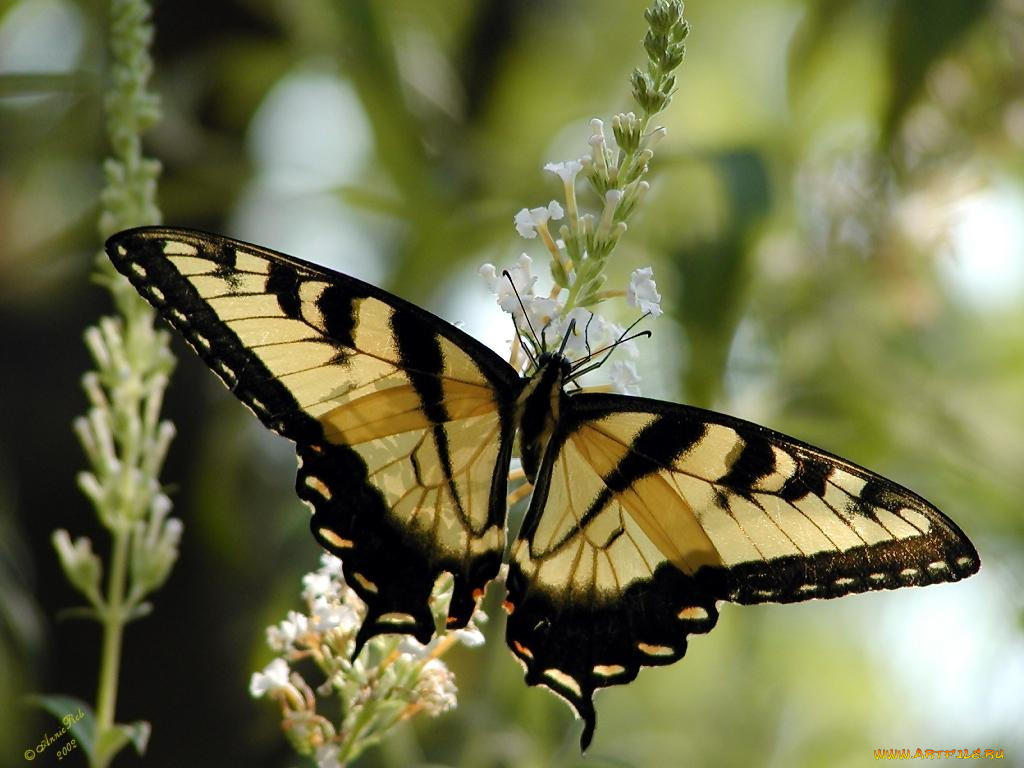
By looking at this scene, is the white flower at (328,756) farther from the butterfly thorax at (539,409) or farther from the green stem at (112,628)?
the butterfly thorax at (539,409)

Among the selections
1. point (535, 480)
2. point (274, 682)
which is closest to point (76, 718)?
point (274, 682)

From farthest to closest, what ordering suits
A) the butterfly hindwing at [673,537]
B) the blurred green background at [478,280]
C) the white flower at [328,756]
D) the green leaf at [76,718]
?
the blurred green background at [478,280], the butterfly hindwing at [673,537], the green leaf at [76,718], the white flower at [328,756]

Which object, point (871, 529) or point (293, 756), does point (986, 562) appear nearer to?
point (871, 529)

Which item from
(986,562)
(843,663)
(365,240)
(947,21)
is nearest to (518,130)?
(365,240)

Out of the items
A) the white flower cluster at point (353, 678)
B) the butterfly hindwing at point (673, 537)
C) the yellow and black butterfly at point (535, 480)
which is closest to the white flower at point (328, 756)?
the white flower cluster at point (353, 678)

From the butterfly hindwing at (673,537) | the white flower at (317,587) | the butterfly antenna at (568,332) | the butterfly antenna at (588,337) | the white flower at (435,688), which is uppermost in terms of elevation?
the butterfly antenna at (588,337)

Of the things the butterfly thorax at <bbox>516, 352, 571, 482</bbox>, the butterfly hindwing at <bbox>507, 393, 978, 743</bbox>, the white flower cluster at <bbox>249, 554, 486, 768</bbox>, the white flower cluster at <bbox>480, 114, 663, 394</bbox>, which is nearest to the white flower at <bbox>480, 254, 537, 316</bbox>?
the white flower cluster at <bbox>480, 114, 663, 394</bbox>

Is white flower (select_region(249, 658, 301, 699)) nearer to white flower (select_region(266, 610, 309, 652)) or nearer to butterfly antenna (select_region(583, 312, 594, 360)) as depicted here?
white flower (select_region(266, 610, 309, 652))
